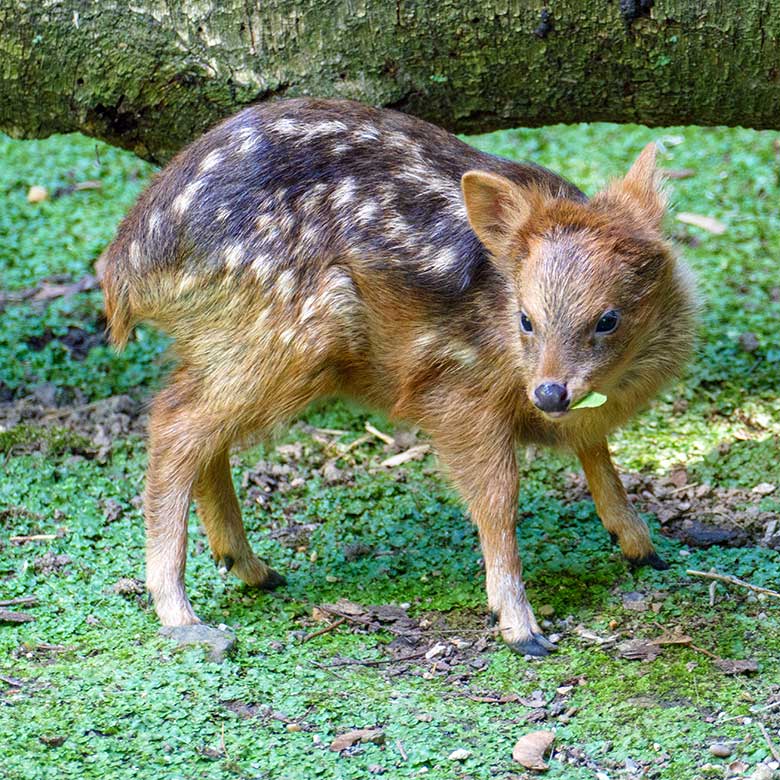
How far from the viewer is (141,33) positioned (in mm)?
6234

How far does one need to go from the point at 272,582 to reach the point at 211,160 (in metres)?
1.95

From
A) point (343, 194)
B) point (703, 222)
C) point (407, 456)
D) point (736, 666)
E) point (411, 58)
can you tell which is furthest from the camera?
point (703, 222)

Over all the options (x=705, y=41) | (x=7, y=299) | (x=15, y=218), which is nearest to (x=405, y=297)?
(x=705, y=41)

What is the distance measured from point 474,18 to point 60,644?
3.48m

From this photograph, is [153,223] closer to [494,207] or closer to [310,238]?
[310,238]

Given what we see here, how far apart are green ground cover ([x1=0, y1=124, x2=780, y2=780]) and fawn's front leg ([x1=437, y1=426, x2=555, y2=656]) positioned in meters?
0.20

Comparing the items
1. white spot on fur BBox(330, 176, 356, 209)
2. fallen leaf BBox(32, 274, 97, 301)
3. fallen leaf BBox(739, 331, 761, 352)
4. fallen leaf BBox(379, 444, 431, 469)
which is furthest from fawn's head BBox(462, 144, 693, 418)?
fallen leaf BBox(32, 274, 97, 301)

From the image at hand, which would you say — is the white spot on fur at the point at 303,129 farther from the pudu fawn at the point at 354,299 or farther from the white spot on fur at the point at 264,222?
the white spot on fur at the point at 264,222

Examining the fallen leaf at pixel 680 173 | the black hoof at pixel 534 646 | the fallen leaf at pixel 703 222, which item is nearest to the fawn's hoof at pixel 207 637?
the black hoof at pixel 534 646

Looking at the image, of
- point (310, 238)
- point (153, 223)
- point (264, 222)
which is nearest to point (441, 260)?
point (310, 238)

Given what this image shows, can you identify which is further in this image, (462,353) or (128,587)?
(128,587)

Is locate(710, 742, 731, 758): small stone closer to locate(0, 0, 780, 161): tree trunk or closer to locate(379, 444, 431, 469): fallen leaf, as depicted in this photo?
locate(379, 444, 431, 469): fallen leaf

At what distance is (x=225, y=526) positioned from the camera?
Result: 5656 mm

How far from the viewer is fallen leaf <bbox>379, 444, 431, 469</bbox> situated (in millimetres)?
6898
